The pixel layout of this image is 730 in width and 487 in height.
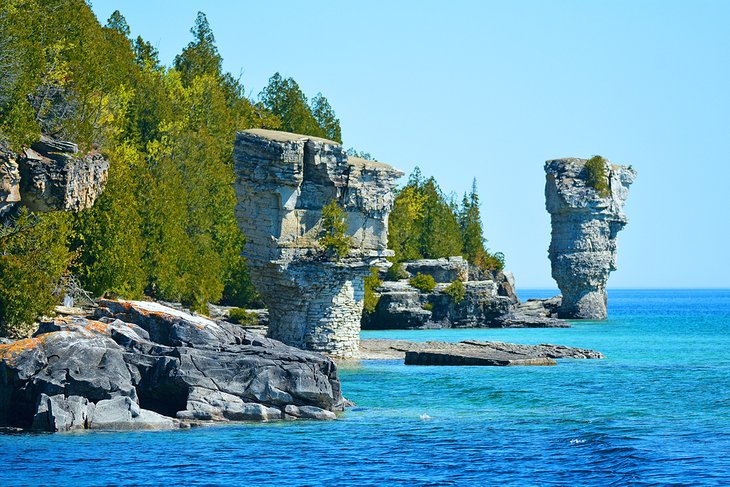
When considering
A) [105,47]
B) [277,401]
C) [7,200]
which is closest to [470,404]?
[277,401]

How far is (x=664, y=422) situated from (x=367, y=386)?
525 inches

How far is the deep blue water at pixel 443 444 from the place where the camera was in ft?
92.3

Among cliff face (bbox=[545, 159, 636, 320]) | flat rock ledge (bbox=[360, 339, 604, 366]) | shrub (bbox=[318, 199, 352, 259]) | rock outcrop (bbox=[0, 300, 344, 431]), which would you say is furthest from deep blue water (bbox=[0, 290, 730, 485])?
cliff face (bbox=[545, 159, 636, 320])

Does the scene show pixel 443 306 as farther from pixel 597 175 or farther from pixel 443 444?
pixel 443 444

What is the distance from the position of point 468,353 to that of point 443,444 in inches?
1144

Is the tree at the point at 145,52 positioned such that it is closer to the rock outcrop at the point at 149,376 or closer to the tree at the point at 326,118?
→ the tree at the point at 326,118

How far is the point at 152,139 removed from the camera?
85438 mm

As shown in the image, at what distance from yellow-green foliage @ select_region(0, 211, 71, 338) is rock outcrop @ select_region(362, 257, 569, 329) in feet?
173

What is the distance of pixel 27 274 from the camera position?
43781mm

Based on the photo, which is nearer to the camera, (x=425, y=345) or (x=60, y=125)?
(x=60, y=125)

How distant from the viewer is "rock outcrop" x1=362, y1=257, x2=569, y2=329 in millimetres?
98562

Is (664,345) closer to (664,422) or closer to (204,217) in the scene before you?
(204,217)

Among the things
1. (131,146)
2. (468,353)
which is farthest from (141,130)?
(468,353)

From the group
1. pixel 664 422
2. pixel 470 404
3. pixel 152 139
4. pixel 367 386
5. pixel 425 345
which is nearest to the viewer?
pixel 664 422
